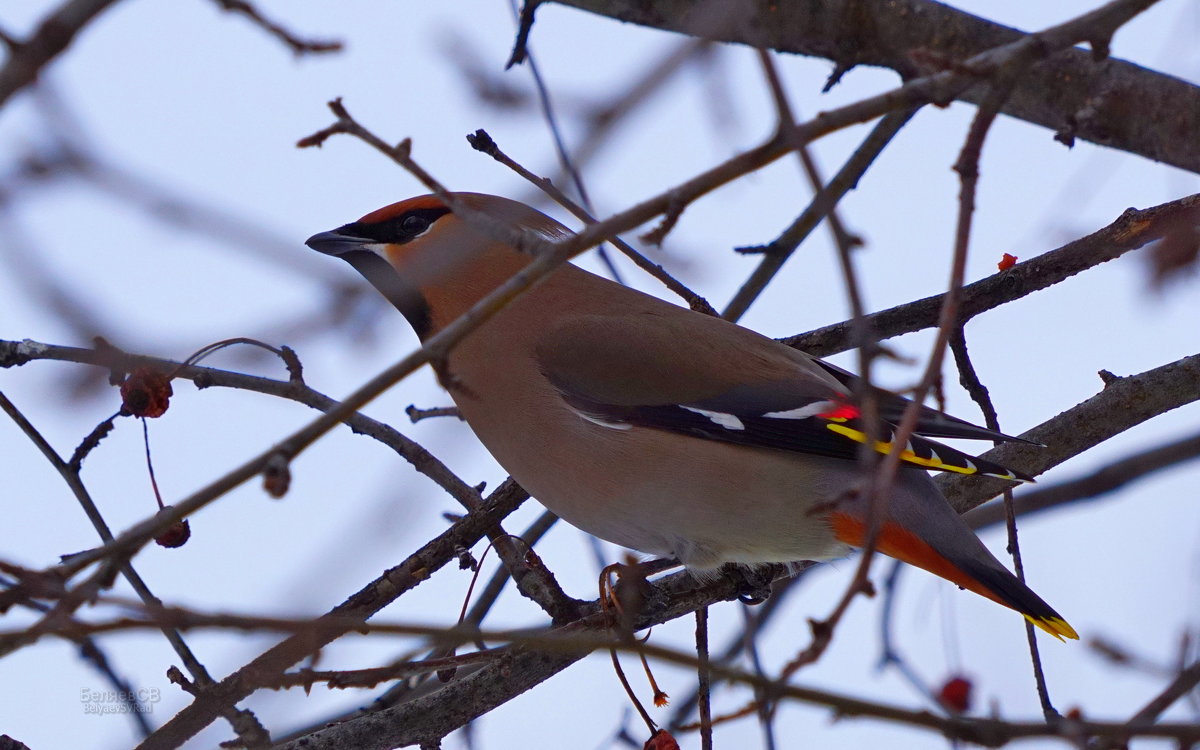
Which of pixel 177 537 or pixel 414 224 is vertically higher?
pixel 414 224

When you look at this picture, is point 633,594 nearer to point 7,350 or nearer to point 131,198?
point 131,198

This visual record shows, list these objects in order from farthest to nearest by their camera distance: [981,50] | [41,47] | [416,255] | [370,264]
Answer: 1. [370,264]
2. [416,255]
3. [981,50]
4. [41,47]

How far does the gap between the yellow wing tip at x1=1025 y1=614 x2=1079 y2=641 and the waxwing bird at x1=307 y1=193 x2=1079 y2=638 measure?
0.31ft

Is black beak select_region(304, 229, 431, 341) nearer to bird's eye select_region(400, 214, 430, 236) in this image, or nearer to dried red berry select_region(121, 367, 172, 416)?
bird's eye select_region(400, 214, 430, 236)

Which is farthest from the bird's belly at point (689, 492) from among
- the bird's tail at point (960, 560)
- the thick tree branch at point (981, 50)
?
the thick tree branch at point (981, 50)

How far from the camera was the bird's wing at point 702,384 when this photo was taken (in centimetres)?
350

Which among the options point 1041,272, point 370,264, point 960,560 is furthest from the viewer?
point 370,264

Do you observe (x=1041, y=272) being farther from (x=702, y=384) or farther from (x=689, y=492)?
(x=689, y=492)

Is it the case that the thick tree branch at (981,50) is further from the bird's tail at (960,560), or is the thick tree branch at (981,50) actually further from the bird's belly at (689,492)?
the bird's tail at (960,560)

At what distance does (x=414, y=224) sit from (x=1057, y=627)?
88.5 inches

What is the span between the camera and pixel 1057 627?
295 cm

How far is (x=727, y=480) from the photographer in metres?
3.49

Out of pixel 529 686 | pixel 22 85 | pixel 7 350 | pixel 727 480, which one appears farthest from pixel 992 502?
pixel 22 85

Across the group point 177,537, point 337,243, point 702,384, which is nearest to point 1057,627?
point 702,384
